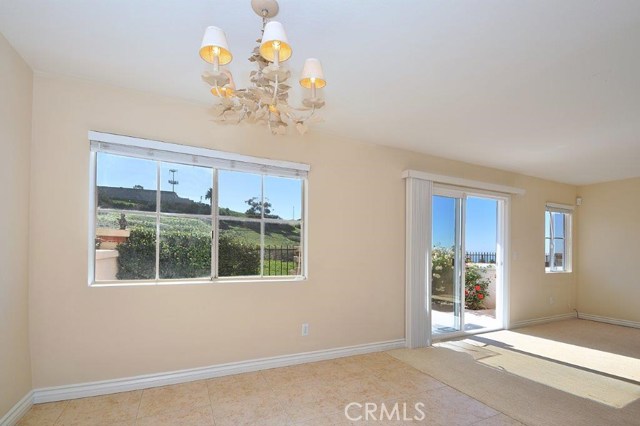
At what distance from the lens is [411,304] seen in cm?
402

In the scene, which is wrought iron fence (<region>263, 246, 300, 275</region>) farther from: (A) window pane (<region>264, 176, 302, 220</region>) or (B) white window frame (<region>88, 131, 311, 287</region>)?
(A) window pane (<region>264, 176, 302, 220</region>)

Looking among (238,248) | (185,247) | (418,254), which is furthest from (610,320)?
(185,247)

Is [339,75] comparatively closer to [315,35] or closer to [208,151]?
[315,35]

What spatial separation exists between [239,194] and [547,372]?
3627 millimetres

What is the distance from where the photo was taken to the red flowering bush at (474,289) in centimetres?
621

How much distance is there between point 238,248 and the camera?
323 cm

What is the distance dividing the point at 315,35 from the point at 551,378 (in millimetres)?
3735

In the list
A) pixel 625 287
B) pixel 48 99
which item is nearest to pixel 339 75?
pixel 48 99

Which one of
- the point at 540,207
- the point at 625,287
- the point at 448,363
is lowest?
the point at 448,363

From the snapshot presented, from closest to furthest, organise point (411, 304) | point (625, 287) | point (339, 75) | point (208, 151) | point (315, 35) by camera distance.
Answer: point (315, 35) → point (339, 75) → point (208, 151) → point (411, 304) → point (625, 287)

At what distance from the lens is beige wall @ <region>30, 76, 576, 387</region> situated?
249cm

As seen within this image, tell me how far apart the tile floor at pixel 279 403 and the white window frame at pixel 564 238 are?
430 cm

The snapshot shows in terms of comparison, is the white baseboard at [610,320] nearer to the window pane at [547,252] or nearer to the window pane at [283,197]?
the window pane at [547,252]

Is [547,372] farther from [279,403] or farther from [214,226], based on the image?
[214,226]
